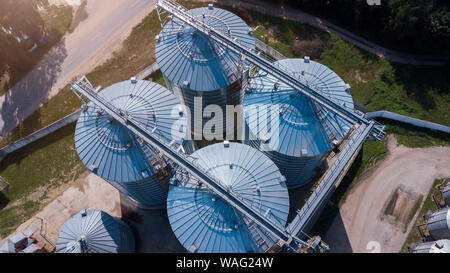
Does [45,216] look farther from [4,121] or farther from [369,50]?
[369,50]

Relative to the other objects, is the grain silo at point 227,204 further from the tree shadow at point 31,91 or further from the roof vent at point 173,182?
the tree shadow at point 31,91

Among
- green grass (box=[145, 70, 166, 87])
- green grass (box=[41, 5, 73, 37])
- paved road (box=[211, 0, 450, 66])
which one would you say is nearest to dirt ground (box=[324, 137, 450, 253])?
paved road (box=[211, 0, 450, 66])

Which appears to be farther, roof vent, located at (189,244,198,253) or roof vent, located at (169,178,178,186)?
roof vent, located at (169,178,178,186)

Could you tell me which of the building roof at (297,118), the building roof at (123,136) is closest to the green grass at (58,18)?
the building roof at (123,136)

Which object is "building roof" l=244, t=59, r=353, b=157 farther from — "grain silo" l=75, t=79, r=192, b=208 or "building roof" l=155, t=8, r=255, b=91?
"grain silo" l=75, t=79, r=192, b=208

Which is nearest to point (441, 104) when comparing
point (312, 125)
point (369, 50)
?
point (369, 50)

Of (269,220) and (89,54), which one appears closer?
(269,220)
